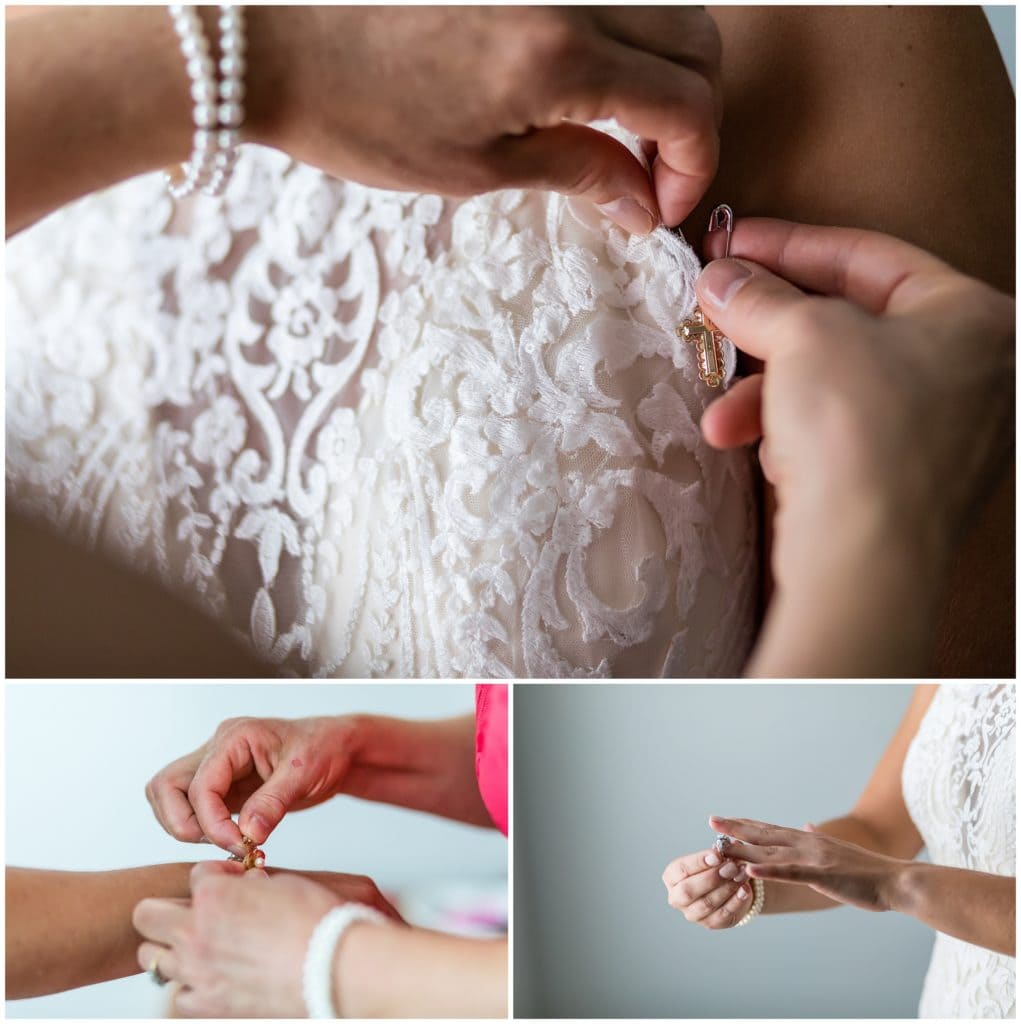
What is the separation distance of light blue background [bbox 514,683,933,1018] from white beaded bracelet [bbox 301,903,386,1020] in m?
0.10

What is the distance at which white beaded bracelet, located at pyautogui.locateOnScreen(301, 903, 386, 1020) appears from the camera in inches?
22.2

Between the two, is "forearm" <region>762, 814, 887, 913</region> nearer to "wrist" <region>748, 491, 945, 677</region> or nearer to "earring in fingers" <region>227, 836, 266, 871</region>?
"wrist" <region>748, 491, 945, 677</region>

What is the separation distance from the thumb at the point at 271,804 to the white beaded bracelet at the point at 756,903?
293 mm

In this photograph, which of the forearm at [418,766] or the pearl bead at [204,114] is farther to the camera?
the forearm at [418,766]

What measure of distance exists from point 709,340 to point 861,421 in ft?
0.35

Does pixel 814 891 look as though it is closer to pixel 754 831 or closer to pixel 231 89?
pixel 754 831

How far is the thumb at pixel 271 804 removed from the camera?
0.57 meters

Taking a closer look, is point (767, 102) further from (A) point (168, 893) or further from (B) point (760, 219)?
(A) point (168, 893)

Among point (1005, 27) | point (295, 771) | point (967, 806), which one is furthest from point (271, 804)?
point (1005, 27)

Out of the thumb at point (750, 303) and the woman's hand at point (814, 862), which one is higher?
the thumb at point (750, 303)

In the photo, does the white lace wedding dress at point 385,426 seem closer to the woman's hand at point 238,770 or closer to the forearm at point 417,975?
the woman's hand at point 238,770

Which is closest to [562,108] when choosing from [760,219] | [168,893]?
[760,219]

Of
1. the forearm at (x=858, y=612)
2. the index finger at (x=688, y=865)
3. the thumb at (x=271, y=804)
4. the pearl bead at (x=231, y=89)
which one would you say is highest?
the pearl bead at (x=231, y=89)

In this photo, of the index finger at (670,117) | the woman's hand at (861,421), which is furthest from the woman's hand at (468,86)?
the woman's hand at (861,421)
